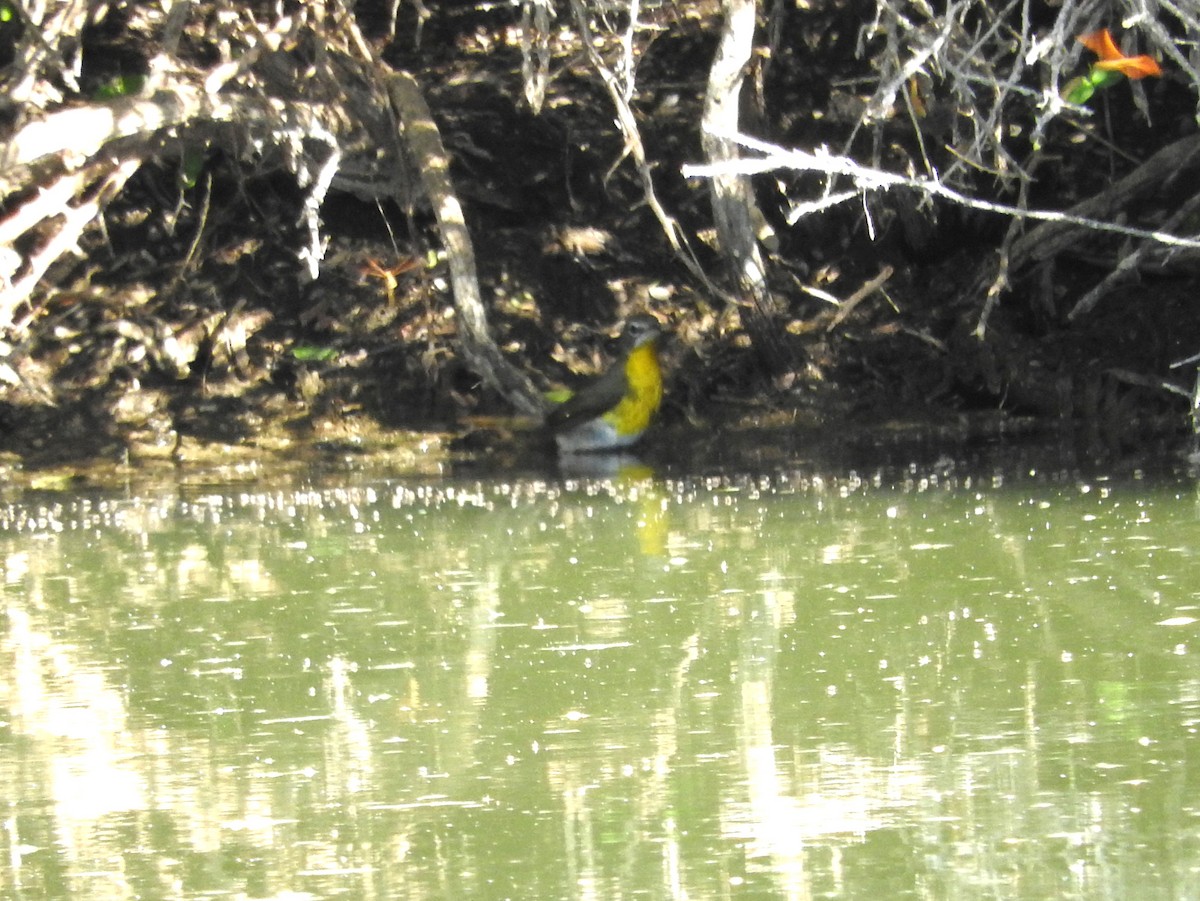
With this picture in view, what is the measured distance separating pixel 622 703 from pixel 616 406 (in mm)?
3927

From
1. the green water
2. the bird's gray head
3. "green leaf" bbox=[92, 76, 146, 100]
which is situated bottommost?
the green water

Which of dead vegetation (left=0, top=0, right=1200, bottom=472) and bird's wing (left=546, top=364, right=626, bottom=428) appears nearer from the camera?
dead vegetation (left=0, top=0, right=1200, bottom=472)

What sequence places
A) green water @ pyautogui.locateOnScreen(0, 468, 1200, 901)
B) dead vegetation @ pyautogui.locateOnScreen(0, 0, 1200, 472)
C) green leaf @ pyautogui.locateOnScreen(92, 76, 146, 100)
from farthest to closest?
green leaf @ pyautogui.locateOnScreen(92, 76, 146, 100) < dead vegetation @ pyautogui.locateOnScreen(0, 0, 1200, 472) < green water @ pyautogui.locateOnScreen(0, 468, 1200, 901)

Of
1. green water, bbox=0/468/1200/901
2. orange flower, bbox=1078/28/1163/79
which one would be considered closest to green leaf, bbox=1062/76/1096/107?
orange flower, bbox=1078/28/1163/79

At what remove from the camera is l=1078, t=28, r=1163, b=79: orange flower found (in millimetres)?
5352

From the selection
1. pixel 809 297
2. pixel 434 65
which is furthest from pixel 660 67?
pixel 809 297

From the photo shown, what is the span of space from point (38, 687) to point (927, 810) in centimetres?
182

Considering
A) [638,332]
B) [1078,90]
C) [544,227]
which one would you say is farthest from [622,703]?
[544,227]

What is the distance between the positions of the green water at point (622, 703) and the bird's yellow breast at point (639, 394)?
178 centimetres

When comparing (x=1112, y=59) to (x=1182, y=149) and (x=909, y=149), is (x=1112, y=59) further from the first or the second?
(x=909, y=149)

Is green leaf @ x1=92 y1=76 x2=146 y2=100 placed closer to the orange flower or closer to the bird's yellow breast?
the bird's yellow breast

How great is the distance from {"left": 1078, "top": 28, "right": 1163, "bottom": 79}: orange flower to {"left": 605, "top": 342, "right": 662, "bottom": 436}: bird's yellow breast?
2.04m

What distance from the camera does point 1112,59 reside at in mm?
5887

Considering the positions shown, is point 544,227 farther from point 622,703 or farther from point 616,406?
point 622,703
